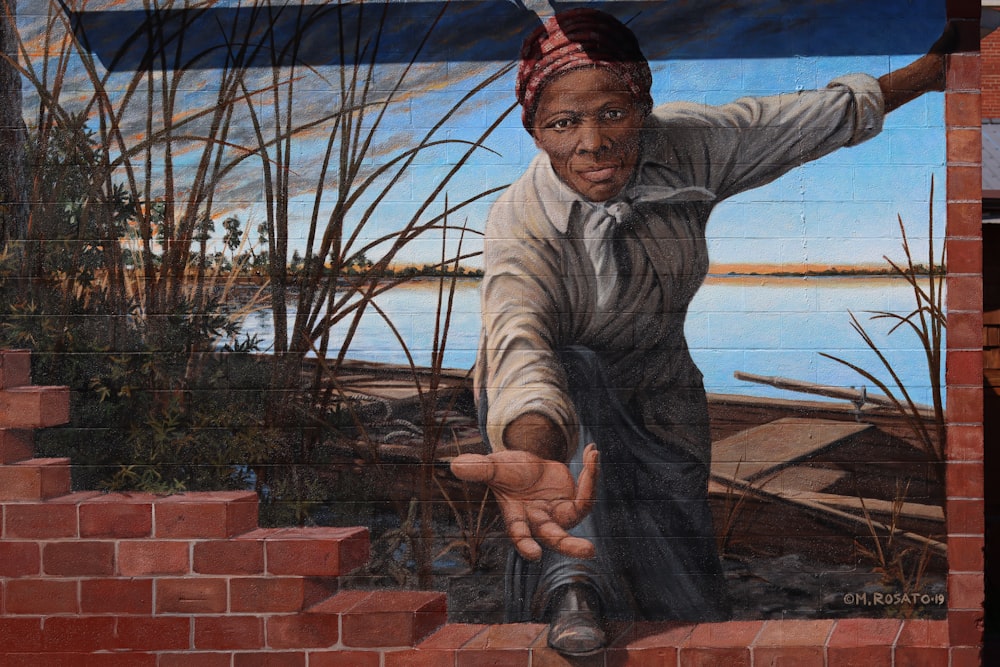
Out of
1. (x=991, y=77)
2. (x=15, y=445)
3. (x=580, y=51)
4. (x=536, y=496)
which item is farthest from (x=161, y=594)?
(x=991, y=77)

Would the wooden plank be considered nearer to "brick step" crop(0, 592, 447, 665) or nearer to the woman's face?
the woman's face

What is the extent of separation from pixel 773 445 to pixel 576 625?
1231 millimetres

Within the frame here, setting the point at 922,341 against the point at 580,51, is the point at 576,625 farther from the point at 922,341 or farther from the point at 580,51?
the point at 580,51

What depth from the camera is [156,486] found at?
15.4 feet

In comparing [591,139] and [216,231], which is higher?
[591,139]

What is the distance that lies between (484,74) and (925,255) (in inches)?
87.3

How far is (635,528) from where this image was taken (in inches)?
185

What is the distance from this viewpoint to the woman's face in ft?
15.5

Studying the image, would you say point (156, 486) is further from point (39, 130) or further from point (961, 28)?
point (961, 28)

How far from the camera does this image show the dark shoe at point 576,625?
4.61m

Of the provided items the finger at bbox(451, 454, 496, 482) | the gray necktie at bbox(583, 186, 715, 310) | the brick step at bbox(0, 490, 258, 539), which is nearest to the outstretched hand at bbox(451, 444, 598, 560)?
the finger at bbox(451, 454, 496, 482)

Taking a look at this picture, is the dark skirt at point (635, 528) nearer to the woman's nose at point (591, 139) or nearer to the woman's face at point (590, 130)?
the woman's face at point (590, 130)

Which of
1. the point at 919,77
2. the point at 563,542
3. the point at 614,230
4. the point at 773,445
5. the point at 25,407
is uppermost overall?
the point at 919,77

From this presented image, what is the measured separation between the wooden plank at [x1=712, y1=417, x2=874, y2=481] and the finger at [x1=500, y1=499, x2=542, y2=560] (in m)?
0.90
